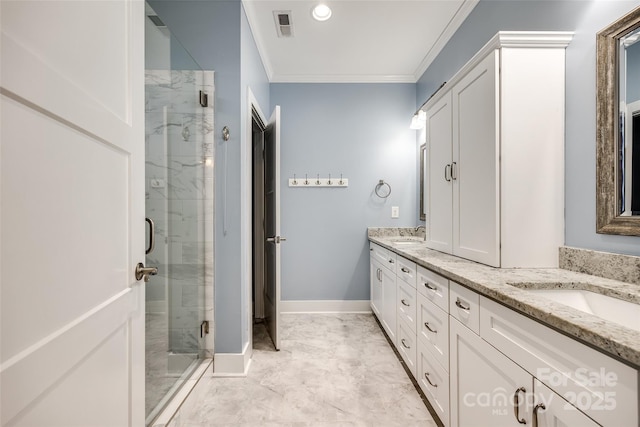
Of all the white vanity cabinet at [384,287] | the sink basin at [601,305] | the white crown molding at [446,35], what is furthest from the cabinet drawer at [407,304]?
the white crown molding at [446,35]

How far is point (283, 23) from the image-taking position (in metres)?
2.37

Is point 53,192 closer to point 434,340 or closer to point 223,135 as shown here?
point 223,135

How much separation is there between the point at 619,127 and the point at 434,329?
121cm

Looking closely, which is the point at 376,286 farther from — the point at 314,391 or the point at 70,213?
the point at 70,213

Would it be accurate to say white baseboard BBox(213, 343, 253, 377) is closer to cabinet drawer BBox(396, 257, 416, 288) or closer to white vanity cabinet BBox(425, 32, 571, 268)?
cabinet drawer BBox(396, 257, 416, 288)

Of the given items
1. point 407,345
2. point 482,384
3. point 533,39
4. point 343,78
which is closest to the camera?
point 482,384

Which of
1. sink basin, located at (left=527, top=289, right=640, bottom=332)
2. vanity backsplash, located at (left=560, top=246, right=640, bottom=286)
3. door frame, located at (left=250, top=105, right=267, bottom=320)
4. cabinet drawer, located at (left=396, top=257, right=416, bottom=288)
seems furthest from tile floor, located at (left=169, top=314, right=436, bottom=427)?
vanity backsplash, located at (left=560, top=246, right=640, bottom=286)

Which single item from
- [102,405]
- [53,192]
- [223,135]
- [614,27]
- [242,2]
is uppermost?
[242,2]

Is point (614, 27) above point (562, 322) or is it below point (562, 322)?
above

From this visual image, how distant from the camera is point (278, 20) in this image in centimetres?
232

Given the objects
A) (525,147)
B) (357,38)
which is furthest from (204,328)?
(357,38)

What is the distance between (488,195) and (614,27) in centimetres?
81

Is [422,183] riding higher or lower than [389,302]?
higher

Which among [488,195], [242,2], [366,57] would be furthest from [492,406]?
[366,57]
